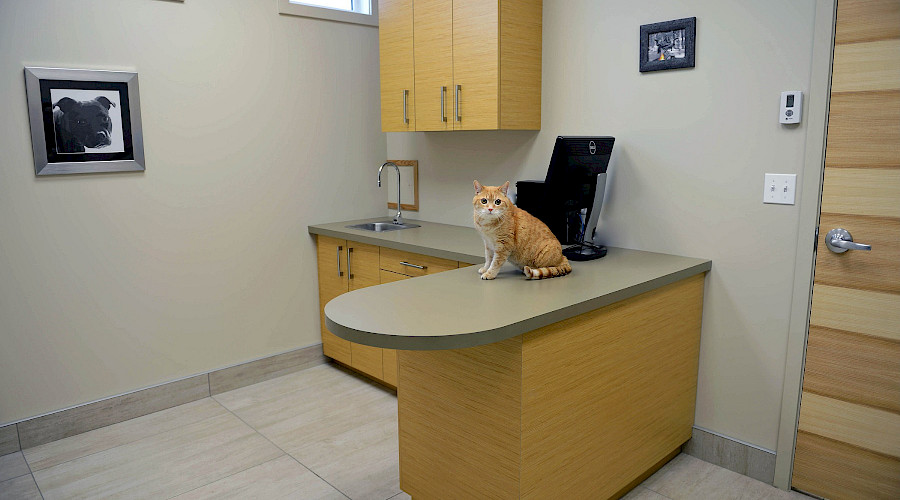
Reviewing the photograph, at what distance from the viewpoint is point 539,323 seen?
185cm

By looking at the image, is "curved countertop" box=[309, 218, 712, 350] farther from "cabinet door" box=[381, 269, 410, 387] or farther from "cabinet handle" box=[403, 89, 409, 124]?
"cabinet handle" box=[403, 89, 409, 124]

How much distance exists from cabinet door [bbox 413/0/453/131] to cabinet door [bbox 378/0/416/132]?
58 mm

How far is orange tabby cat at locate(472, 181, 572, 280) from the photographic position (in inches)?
83.7

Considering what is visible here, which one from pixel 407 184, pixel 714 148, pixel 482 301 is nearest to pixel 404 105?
pixel 407 184

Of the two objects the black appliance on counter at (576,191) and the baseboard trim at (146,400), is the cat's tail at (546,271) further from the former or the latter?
the baseboard trim at (146,400)

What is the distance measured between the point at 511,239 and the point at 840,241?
1217 millimetres

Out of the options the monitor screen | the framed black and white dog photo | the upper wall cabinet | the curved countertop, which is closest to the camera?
the curved countertop

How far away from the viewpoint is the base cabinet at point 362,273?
320 cm

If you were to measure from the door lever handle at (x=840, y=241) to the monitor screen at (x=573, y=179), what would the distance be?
0.89 metres

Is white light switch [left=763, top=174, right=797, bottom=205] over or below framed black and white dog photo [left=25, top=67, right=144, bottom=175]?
below

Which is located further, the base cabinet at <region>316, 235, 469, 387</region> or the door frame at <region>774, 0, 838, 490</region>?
the base cabinet at <region>316, 235, 469, 387</region>

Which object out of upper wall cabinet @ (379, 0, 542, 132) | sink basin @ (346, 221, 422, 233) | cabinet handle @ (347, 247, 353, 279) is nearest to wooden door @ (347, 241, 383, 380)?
cabinet handle @ (347, 247, 353, 279)

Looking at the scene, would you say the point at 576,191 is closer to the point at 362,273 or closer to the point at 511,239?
the point at 511,239

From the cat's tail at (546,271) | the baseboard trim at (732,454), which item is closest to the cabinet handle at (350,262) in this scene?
the cat's tail at (546,271)
